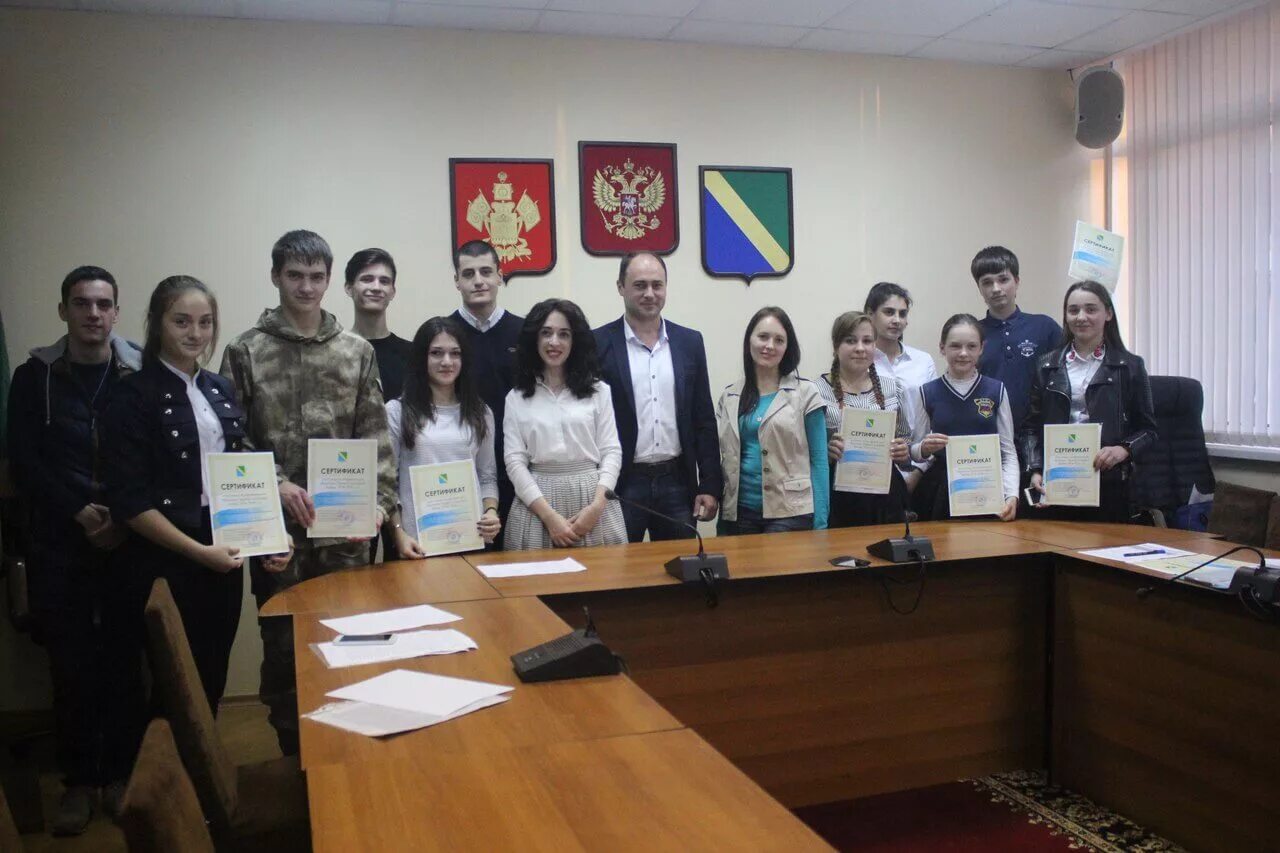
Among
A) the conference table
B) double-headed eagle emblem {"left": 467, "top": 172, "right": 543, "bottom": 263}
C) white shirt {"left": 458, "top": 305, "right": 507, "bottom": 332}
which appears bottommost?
the conference table

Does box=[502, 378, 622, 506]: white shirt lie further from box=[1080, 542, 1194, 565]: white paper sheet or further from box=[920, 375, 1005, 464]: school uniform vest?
box=[1080, 542, 1194, 565]: white paper sheet

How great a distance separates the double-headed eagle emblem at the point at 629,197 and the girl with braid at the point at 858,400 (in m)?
1.28

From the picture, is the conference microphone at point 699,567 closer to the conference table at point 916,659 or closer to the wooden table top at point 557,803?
the conference table at point 916,659

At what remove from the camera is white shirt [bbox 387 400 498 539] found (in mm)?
3146

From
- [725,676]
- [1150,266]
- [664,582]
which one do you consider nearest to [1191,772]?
[725,676]

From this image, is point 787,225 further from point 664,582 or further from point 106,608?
point 106,608

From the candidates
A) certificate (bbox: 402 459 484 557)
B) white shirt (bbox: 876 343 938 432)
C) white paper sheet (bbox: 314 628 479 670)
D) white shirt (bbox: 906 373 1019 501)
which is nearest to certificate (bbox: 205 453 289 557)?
certificate (bbox: 402 459 484 557)

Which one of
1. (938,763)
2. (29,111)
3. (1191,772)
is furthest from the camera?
(29,111)

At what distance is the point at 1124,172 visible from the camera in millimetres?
5406

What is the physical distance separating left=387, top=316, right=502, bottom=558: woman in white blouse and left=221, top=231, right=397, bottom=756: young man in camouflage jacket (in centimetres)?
17

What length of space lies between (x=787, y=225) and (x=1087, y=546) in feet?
7.78

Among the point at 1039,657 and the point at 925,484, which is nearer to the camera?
the point at 1039,657

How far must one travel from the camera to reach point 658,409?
3.55m

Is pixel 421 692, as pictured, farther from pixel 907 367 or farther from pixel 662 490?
pixel 907 367
